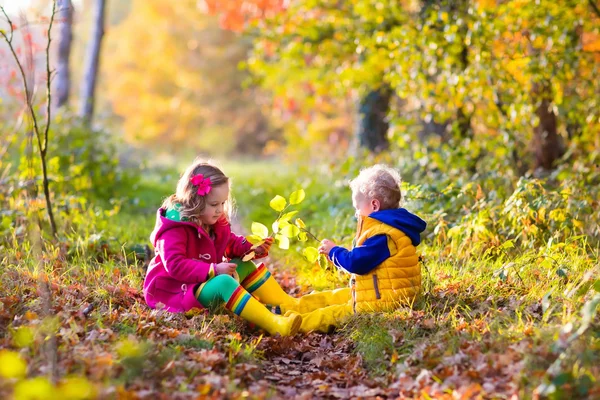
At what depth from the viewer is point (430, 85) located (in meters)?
7.27

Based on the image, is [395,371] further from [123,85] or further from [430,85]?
[123,85]

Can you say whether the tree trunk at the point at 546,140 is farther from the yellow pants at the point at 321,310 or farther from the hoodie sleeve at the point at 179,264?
the hoodie sleeve at the point at 179,264

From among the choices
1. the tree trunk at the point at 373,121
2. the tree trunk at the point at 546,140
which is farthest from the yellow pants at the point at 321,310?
the tree trunk at the point at 373,121

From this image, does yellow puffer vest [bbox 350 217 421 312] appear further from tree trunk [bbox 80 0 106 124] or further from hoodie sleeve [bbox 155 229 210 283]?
tree trunk [bbox 80 0 106 124]

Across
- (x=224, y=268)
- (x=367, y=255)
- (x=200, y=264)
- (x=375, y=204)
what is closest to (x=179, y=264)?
(x=200, y=264)

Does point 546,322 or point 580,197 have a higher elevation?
point 580,197

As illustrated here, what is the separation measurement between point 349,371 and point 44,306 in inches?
71.7

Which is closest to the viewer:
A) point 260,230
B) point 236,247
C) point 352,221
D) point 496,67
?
point 260,230

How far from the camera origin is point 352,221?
6.42 meters

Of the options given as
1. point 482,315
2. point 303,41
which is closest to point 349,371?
point 482,315

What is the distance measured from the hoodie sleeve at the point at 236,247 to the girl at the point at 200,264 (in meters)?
0.08

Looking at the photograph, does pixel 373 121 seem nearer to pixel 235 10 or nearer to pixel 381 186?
pixel 235 10

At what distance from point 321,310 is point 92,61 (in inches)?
393

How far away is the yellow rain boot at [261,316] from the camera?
415cm
